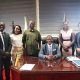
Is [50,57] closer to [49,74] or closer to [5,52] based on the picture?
[49,74]

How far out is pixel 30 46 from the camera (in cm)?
496

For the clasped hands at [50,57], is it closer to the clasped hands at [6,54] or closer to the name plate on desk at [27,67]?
the name plate on desk at [27,67]

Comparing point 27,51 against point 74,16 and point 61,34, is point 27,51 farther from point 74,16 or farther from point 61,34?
point 74,16

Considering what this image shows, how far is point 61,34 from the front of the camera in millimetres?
5246

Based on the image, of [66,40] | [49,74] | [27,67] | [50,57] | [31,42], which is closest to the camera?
[49,74]

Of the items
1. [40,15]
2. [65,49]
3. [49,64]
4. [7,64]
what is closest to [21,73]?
[49,64]

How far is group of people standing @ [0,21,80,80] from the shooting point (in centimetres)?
450

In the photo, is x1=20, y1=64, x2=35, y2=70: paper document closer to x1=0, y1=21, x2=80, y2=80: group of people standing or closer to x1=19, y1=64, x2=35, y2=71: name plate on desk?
x1=19, y1=64, x2=35, y2=71: name plate on desk

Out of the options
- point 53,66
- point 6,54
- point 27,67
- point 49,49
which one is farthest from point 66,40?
point 27,67

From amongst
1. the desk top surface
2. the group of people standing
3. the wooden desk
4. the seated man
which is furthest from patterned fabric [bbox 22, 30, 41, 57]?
the wooden desk

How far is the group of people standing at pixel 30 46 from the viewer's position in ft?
14.8

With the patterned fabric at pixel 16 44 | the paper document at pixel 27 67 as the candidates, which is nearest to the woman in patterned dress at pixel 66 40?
the patterned fabric at pixel 16 44

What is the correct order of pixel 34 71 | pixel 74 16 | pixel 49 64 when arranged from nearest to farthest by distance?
pixel 34 71 < pixel 49 64 < pixel 74 16

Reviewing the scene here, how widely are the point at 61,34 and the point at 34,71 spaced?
6.72ft
